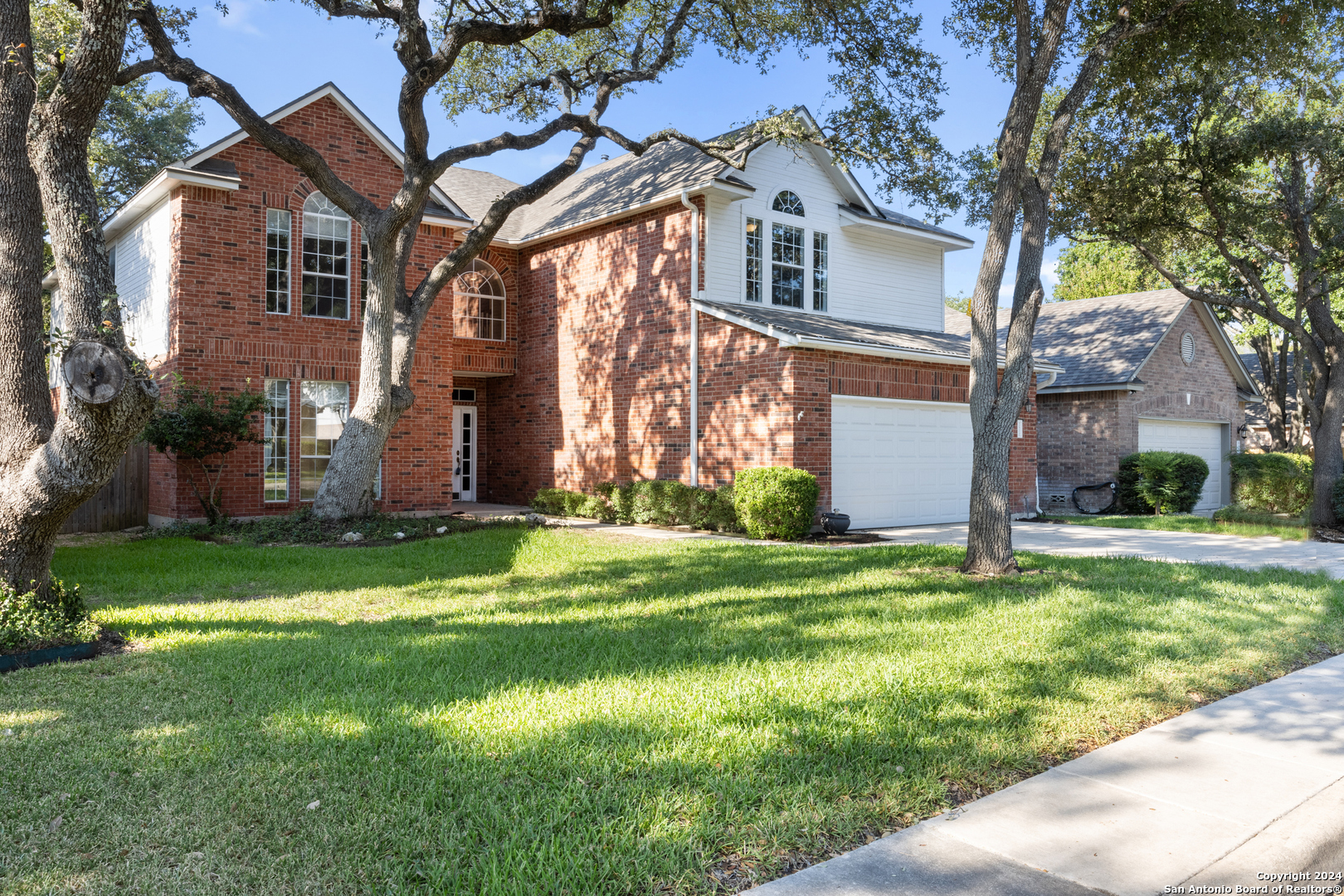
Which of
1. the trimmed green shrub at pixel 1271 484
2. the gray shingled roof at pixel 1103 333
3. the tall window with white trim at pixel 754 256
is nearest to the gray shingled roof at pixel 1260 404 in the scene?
the gray shingled roof at pixel 1103 333

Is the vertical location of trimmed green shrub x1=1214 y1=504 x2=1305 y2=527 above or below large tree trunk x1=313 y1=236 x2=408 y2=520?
below

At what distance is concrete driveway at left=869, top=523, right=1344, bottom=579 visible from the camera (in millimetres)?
11102

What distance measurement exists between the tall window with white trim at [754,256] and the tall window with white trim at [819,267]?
54.8 inches

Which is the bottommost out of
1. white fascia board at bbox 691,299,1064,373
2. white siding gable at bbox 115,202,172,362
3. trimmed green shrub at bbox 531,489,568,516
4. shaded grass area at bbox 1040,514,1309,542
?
shaded grass area at bbox 1040,514,1309,542

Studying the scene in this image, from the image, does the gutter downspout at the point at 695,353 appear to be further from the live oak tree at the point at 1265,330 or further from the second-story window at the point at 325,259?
the live oak tree at the point at 1265,330

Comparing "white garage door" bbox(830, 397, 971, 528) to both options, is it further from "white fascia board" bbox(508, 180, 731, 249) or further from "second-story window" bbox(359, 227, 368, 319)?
"second-story window" bbox(359, 227, 368, 319)

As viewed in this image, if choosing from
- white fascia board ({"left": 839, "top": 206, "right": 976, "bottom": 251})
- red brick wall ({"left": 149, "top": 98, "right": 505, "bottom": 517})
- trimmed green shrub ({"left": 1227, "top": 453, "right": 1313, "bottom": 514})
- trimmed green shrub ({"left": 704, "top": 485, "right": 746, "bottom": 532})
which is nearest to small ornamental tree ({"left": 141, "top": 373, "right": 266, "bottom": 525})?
red brick wall ({"left": 149, "top": 98, "right": 505, "bottom": 517})

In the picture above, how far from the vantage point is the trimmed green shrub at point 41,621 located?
18.7 ft

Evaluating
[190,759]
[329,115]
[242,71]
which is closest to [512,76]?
[329,115]

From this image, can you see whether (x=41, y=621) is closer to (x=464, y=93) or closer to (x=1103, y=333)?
(x=464, y=93)

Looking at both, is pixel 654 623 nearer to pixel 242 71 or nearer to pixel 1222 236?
pixel 242 71

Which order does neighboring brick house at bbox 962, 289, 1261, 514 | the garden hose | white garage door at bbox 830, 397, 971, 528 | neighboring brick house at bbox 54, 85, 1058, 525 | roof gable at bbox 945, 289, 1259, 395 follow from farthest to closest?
roof gable at bbox 945, 289, 1259, 395 → neighboring brick house at bbox 962, 289, 1261, 514 → the garden hose → white garage door at bbox 830, 397, 971, 528 → neighboring brick house at bbox 54, 85, 1058, 525

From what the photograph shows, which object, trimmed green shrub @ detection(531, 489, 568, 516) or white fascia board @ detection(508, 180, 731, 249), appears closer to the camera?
white fascia board @ detection(508, 180, 731, 249)

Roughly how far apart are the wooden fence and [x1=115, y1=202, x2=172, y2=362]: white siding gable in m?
1.94
